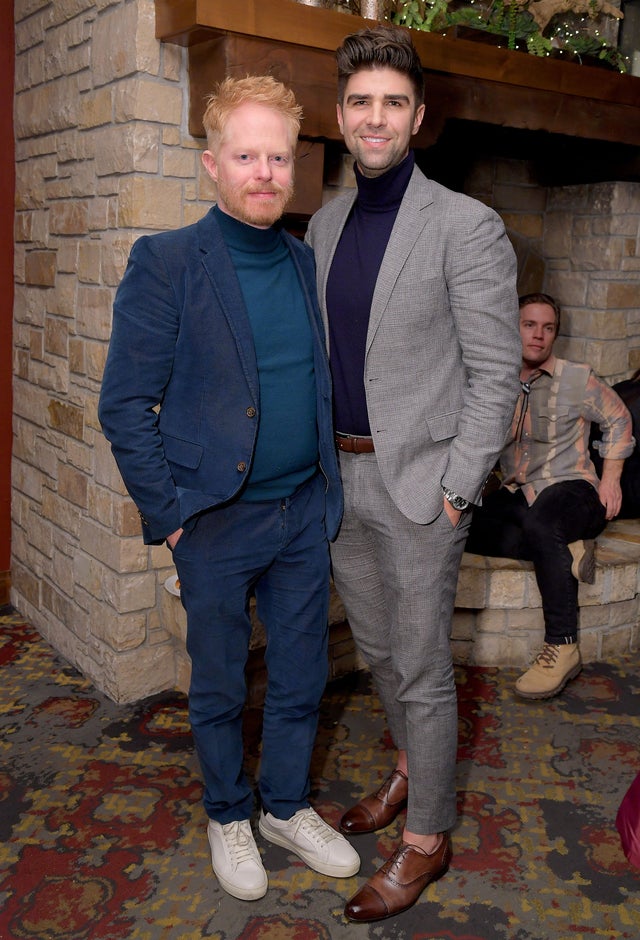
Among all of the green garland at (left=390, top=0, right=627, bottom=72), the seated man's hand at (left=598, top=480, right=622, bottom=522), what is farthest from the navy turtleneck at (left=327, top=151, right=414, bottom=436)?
the seated man's hand at (left=598, top=480, right=622, bottom=522)

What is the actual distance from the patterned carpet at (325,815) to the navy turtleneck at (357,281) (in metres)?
1.05

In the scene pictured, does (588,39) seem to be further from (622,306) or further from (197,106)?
(197,106)

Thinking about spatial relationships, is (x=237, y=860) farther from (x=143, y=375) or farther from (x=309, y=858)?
(x=143, y=375)

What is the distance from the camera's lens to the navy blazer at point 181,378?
1869 mm

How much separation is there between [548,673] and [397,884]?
1138 mm

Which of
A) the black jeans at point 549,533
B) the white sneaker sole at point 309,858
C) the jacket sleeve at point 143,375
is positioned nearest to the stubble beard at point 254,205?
the jacket sleeve at point 143,375

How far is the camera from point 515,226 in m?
4.04

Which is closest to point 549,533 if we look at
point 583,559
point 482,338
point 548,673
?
point 583,559

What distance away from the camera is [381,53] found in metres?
1.83

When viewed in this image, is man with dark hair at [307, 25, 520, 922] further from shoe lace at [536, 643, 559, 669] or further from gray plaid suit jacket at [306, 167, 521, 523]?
shoe lace at [536, 643, 559, 669]

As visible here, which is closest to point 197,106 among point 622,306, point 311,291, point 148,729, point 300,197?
point 300,197

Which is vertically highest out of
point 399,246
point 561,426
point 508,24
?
point 508,24

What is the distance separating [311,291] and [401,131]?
14.5 inches

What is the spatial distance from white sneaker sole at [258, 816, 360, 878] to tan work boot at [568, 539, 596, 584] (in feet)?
4.35
